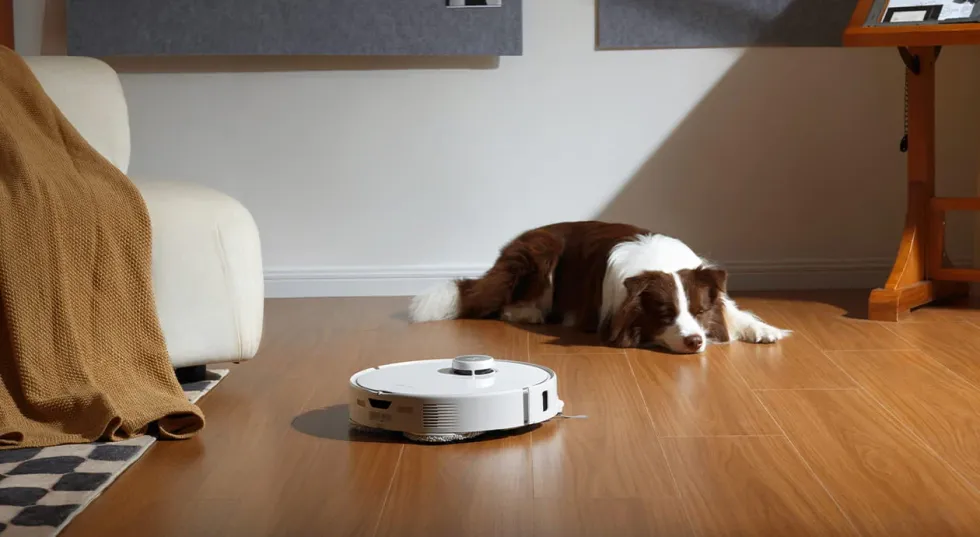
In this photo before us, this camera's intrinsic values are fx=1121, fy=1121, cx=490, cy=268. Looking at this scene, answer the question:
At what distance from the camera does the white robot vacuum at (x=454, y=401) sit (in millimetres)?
1883

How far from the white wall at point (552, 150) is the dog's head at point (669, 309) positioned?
95 cm

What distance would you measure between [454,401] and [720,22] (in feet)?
7.30

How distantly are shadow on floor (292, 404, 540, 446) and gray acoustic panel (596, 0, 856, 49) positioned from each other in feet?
6.50

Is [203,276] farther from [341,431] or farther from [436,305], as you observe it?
[436,305]

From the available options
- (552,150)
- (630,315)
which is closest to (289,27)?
(552,150)

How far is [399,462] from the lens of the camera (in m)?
1.81

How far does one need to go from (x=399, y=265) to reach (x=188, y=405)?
1852mm

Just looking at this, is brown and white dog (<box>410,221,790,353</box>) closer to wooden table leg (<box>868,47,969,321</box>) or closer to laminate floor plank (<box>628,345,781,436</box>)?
laminate floor plank (<box>628,345,781,436</box>)

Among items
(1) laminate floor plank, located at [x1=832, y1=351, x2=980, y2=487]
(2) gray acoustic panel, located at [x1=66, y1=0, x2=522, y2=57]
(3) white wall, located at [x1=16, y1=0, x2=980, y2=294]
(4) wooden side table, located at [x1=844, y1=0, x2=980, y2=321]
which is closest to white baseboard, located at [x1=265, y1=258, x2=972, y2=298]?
(3) white wall, located at [x1=16, y1=0, x2=980, y2=294]

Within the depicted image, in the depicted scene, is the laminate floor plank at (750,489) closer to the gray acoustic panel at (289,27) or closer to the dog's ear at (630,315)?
the dog's ear at (630,315)

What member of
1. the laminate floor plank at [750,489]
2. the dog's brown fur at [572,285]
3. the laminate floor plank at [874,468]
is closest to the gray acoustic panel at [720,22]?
the dog's brown fur at [572,285]

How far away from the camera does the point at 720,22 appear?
3674mm

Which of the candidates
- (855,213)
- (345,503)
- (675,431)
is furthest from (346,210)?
(345,503)

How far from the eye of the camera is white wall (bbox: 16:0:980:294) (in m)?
3.73
